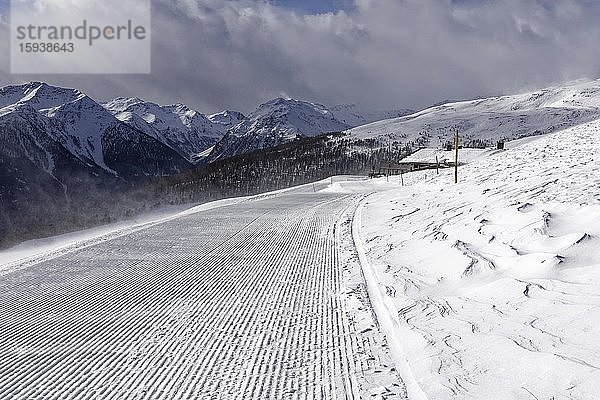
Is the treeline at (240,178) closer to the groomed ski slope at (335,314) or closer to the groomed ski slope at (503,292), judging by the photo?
the groomed ski slope at (335,314)

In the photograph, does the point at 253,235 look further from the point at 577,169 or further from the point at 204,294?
the point at 577,169

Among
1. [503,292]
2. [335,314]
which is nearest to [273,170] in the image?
[335,314]

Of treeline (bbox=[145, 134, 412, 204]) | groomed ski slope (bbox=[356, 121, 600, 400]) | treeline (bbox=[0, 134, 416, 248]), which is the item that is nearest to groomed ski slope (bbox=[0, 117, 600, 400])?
groomed ski slope (bbox=[356, 121, 600, 400])

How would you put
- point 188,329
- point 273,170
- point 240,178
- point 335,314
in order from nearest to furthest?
point 188,329, point 335,314, point 240,178, point 273,170

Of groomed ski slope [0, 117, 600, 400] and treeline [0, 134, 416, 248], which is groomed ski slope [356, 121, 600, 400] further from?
treeline [0, 134, 416, 248]

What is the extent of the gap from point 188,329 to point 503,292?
19.2 ft

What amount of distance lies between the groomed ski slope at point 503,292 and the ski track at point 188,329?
88 cm

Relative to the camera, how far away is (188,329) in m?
8.65

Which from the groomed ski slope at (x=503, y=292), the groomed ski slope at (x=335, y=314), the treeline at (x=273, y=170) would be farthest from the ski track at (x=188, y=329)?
the treeline at (x=273, y=170)

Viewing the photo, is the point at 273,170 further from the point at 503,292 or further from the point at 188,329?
the point at 503,292

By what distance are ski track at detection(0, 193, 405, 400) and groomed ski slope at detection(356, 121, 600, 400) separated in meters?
0.88

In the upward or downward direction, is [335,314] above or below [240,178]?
below

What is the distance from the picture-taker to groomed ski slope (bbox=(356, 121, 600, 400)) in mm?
5922

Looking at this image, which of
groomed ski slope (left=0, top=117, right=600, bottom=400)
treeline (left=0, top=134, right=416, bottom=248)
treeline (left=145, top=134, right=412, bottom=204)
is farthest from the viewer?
treeline (left=145, top=134, right=412, bottom=204)
